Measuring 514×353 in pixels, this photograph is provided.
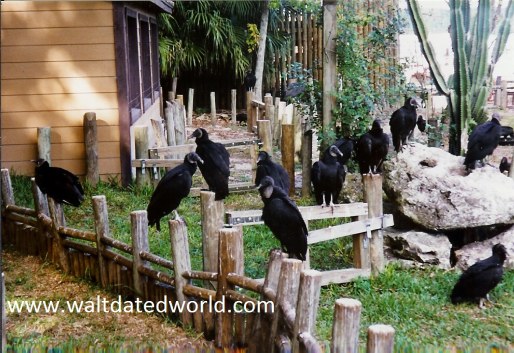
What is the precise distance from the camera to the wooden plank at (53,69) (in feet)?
13.8

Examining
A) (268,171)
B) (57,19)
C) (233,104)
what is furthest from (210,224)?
(233,104)

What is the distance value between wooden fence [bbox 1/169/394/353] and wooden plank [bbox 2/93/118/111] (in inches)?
16.3

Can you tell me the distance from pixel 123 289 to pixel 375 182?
4.74 ft

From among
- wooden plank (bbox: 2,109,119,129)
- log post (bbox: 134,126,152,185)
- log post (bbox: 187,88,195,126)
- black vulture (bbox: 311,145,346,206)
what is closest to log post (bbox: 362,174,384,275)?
black vulture (bbox: 311,145,346,206)

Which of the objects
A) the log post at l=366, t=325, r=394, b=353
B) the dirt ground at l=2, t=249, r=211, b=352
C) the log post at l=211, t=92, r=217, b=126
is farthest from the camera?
the log post at l=211, t=92, r=217, b=126

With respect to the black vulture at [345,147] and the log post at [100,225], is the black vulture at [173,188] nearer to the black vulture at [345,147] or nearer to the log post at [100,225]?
the log post at [100,225]

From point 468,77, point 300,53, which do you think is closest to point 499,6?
point 468,77

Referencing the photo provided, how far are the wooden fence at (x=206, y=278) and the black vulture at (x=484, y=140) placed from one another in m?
1.55

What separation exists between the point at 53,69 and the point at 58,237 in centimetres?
103

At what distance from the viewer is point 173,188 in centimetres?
355

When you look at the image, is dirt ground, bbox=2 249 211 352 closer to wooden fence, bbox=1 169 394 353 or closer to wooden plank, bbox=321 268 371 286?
wooden fence, bbox=1 169 394 353

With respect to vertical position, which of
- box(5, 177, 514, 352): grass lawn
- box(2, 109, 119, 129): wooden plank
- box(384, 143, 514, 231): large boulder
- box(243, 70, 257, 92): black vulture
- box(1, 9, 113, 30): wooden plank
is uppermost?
box(1, 9, 113, 30): wooden plank

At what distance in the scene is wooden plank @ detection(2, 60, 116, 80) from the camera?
4191 mm

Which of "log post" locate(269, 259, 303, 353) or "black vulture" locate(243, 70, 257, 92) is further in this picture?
"black vulture" locate(243, 70, 257, 92)
